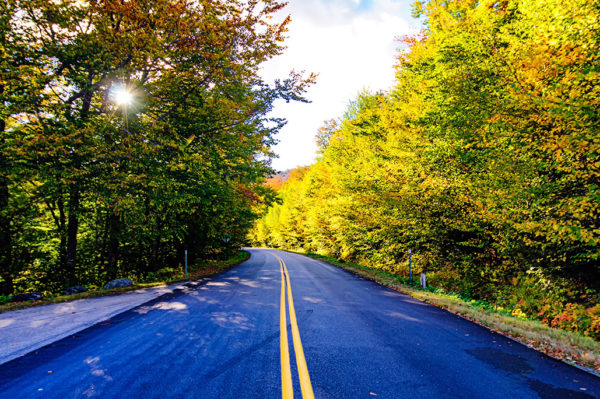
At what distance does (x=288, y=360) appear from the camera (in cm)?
398

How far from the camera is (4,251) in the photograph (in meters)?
10.0

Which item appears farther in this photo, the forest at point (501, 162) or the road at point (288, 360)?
the forest at point (501, 162)

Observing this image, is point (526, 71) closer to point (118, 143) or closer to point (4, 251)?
point (118, 143)

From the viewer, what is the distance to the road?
3.25 metres

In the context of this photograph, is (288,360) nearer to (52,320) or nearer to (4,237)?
(52,320)

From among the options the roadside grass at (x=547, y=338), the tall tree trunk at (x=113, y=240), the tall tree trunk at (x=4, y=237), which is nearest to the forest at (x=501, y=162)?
the roadside grass at (x=547, y=338)

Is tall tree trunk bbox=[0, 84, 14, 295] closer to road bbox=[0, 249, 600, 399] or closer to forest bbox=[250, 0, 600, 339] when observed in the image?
road bbox=[0, 249, 600, 399]

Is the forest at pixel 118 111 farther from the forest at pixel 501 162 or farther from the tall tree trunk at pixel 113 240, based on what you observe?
the forest at pixel 501 162

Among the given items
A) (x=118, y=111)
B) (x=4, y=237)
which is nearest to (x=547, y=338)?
(x=118, y=111)

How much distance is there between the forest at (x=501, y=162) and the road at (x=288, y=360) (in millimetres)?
3191

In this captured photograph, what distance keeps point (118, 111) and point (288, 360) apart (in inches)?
415

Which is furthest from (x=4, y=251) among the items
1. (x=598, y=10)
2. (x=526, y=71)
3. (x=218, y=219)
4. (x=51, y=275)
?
(x=598, y=10)

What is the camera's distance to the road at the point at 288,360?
3246mm

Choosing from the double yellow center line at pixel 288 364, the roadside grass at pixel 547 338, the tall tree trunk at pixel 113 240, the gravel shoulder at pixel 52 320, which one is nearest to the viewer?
the double yellow center line at pixel 288 364
